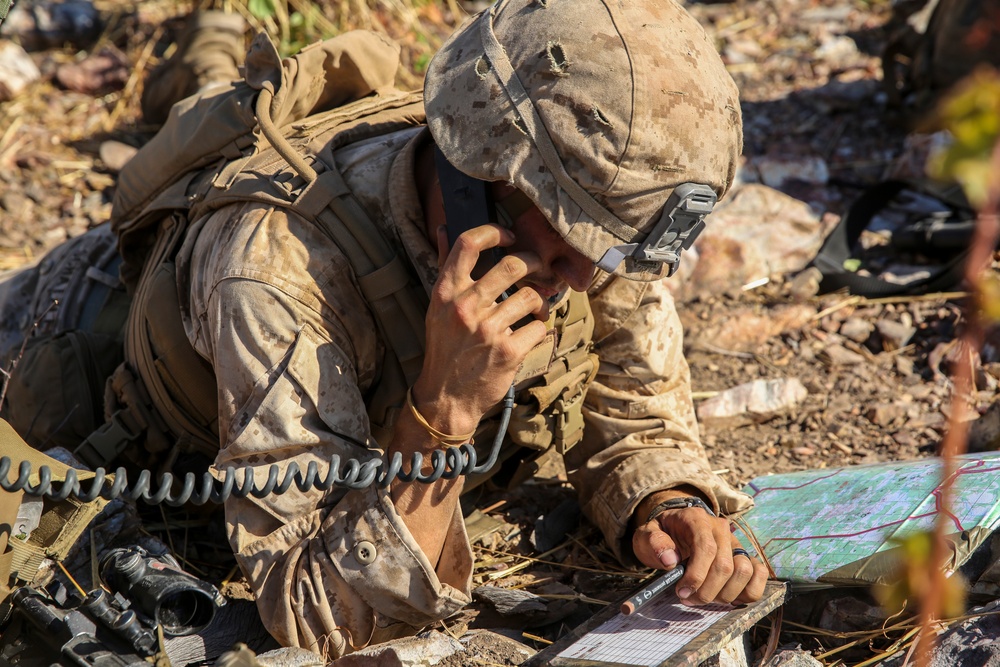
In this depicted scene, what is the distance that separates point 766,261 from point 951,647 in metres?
2.73

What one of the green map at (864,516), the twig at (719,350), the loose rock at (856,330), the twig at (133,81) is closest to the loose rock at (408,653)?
the green map at (864,516)

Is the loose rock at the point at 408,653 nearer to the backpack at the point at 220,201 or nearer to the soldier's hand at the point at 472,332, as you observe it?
the soldier's hand at the point at 472,332

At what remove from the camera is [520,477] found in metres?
3.14

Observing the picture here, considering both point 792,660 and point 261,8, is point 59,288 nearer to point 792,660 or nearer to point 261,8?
point 261,8

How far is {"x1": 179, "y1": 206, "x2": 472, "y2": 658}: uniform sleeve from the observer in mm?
2279

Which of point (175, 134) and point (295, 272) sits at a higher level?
point (175, 134)

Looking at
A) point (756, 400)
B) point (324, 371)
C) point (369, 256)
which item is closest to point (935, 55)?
Answer: point (756, 400)

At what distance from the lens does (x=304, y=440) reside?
2.28 meters

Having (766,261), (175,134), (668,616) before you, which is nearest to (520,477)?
(668,616)

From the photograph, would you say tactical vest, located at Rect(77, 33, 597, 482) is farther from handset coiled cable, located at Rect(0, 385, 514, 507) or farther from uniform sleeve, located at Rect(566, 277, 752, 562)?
handset coiled cable, located at Rect(0, 385, 514, 507)

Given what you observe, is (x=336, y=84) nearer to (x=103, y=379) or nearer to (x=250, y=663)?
(x=103, y=379)

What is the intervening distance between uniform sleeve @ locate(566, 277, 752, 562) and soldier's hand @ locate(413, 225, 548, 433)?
76 cm

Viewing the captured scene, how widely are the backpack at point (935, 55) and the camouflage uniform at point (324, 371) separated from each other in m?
3.69

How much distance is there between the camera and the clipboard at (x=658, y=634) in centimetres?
225
